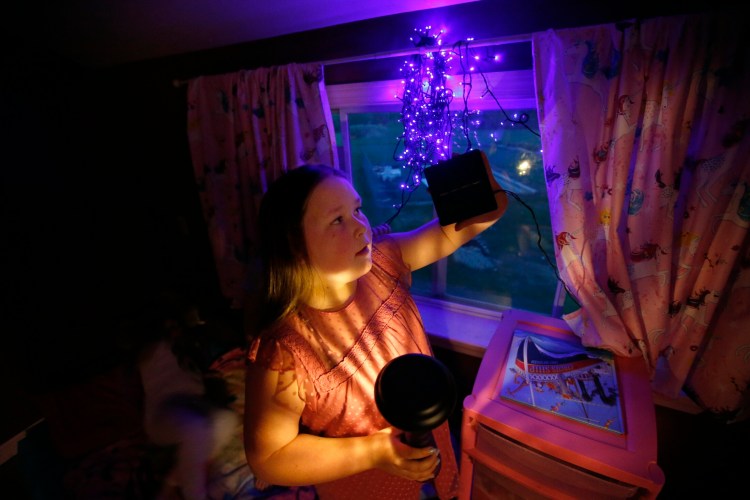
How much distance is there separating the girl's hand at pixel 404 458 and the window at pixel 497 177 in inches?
32.1

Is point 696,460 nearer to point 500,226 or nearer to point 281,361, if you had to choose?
point 281,361

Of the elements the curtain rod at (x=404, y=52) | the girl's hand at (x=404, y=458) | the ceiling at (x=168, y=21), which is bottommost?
the girl's hand at (x=404, y=458)

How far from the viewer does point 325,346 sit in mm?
827

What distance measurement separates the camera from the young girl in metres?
0.72

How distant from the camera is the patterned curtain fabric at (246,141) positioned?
1.51 meters

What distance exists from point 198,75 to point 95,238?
131 centimetres

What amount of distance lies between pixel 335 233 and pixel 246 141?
1.24 m

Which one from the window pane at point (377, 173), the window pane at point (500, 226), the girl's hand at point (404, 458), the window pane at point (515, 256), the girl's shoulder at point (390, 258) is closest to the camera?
the girl's hand at point (404, 458)

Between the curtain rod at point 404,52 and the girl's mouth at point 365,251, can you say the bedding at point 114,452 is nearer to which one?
the girl's mouth at point 365,251

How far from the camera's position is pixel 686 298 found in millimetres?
1049

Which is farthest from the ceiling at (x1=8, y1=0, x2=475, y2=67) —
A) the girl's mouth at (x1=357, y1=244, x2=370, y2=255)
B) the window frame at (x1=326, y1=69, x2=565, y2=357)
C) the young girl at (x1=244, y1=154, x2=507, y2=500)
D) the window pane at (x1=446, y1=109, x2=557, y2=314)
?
the window pane at (x1=446, y1=109, x2=557, y2=314)

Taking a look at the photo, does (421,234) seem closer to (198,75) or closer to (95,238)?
(198,75)

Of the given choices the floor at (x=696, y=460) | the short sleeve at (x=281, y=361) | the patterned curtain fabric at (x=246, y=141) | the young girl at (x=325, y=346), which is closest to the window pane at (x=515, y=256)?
the floor at (x=696, y=460)

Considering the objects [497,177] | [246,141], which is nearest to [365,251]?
[246,141]
